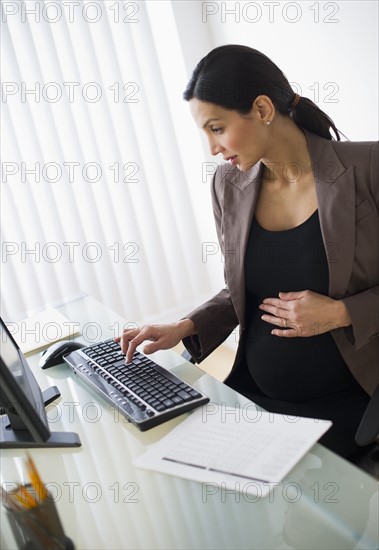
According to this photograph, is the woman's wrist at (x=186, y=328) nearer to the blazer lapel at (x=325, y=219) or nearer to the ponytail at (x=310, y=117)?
the blazer lapel at (x=325, y=219)

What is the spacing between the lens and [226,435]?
125 centimetres

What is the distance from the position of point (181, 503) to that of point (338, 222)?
836 mm

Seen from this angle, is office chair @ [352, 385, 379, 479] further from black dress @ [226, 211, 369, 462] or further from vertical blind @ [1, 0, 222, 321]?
vertical blind @ [1, 0, 222, 321]

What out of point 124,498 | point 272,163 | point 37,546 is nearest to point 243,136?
point 272,163

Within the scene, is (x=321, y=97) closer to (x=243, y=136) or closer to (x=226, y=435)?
(x=243, y=136)

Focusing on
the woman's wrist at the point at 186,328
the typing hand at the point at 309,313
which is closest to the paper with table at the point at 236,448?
the typing hand at the point at 309,313

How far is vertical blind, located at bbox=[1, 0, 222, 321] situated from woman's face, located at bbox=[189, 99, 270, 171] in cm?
186

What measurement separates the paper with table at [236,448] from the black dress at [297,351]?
0.37 meters

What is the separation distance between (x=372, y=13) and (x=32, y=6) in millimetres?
1818

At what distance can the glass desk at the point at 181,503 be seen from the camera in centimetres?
99

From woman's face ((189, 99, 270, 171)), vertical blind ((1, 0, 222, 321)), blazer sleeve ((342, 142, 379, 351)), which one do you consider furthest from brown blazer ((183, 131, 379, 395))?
vertical blind ((1, 0, 222, 321))

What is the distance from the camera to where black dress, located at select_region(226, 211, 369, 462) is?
1663 millimetres

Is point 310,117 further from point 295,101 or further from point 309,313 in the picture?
point 309,313

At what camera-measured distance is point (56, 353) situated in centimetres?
186
